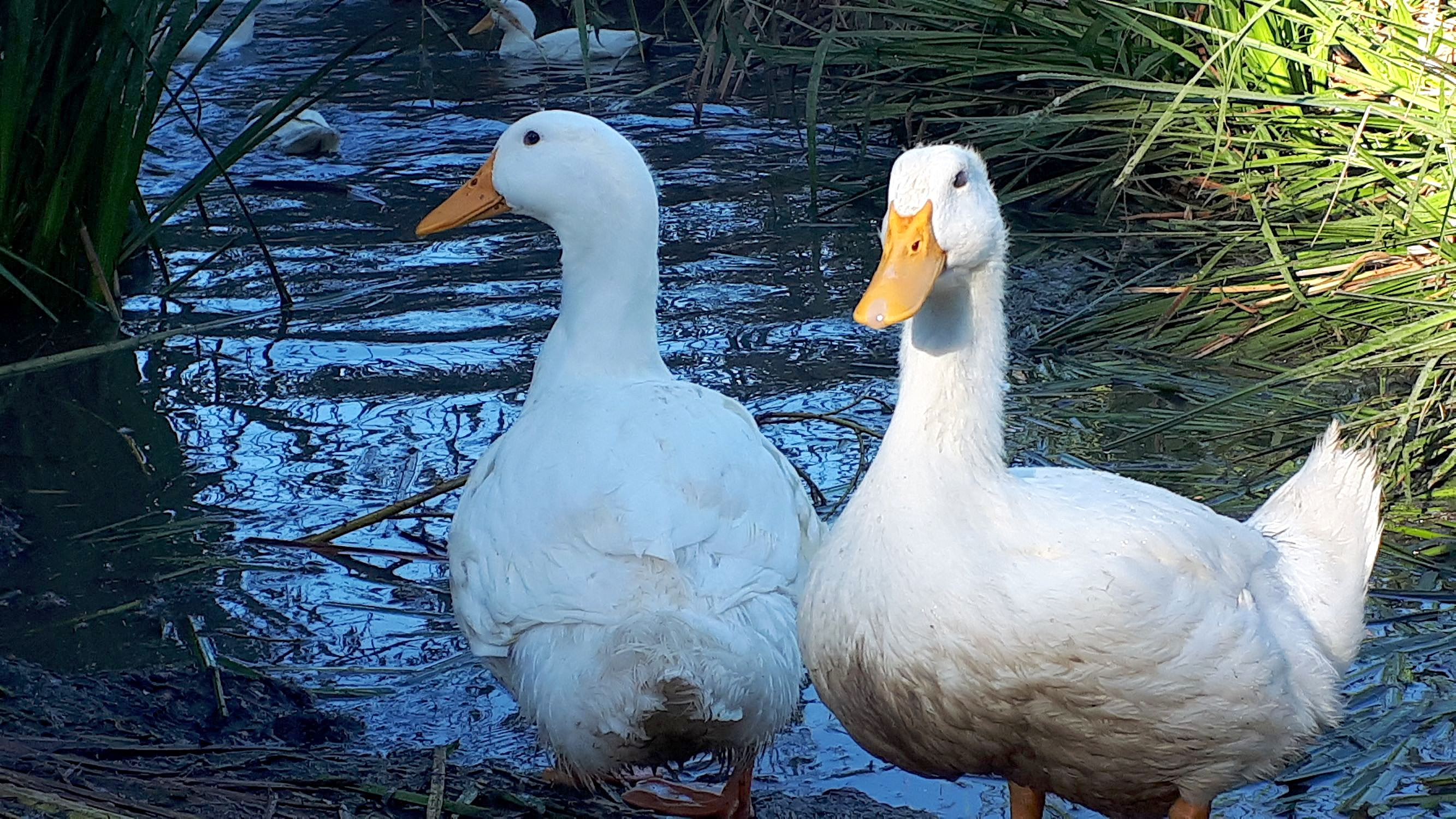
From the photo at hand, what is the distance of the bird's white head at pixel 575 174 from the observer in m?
3.57

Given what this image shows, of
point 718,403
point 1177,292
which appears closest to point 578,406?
point 718,403

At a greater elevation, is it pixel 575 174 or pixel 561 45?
pixel 575 174

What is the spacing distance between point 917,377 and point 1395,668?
1355 mm

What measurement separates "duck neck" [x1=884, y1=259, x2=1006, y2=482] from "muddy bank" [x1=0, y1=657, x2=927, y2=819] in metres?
0.74

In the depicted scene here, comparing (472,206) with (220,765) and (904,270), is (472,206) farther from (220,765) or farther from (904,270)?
(904,270)

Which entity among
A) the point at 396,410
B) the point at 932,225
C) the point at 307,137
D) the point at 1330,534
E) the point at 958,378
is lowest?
the point at 396,410

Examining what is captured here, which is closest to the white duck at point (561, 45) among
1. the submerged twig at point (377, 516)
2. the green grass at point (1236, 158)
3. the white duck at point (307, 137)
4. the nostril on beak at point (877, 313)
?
the white duck at point (307, 137)

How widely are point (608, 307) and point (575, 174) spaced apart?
335mm

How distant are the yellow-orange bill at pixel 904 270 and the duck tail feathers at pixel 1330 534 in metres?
0.89

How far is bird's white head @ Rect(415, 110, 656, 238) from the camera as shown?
3568 millimetres

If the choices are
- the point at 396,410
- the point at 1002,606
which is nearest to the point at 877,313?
the point at 1002,606

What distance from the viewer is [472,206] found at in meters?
3.99

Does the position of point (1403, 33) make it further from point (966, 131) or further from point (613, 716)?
point (613, 716)

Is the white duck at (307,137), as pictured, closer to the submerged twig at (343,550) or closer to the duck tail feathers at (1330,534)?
the submerged twig at (343,550)
